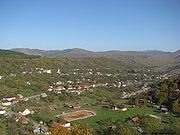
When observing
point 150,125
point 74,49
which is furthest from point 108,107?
point 74,49

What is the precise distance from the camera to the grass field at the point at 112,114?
3269cm

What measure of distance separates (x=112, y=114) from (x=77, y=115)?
151 inches

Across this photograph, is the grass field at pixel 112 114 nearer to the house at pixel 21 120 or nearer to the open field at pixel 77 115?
the open field at pixel 77 115

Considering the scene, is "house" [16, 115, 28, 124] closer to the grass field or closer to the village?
the village

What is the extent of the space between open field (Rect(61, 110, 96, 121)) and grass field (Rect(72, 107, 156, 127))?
88cm

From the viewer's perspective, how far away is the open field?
114 ft

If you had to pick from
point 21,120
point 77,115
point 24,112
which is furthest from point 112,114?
Result: point 21,120

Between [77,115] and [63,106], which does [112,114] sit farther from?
[63,106]

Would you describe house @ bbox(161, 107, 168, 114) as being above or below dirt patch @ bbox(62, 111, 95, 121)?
above

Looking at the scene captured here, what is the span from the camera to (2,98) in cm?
4188

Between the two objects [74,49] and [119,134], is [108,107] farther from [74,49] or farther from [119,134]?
[74,49]

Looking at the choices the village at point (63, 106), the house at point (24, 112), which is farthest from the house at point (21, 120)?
the house at point (24, 112)

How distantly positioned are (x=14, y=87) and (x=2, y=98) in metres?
6.21


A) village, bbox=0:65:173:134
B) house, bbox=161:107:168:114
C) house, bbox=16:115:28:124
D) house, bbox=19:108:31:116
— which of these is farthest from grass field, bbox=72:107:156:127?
house, bbox=19:108:31:116
